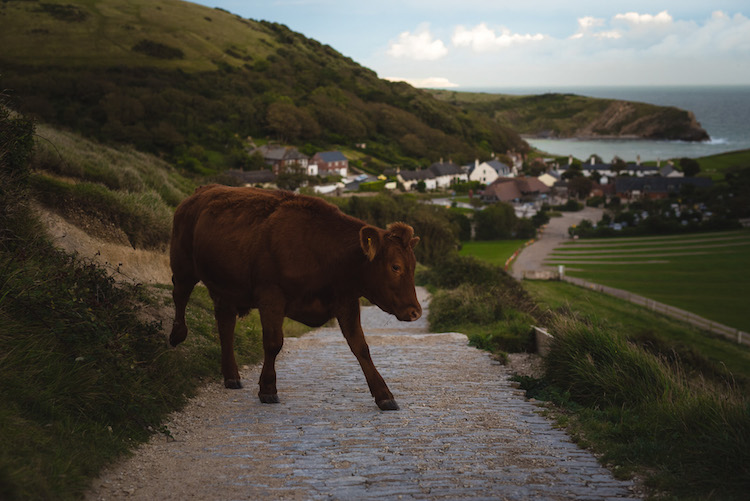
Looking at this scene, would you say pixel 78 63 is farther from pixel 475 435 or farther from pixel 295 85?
pixel 475 435

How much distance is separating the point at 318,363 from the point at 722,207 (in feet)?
315

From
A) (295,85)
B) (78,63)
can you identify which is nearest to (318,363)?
(78,63)

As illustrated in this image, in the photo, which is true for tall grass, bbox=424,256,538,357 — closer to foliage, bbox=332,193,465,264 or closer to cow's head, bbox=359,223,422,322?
cow's head, bbox=359,223,422,322

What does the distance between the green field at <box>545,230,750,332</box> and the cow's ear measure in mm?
39747

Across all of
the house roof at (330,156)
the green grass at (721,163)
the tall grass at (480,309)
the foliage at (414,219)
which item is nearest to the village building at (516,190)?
the house roof at (330,156)

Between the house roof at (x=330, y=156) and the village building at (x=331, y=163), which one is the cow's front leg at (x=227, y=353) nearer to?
the village building at (x=331, y=163)

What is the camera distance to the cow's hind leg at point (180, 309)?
816 cm

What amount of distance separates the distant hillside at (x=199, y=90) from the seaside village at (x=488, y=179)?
25.1 ft

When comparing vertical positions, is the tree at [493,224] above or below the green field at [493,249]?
above

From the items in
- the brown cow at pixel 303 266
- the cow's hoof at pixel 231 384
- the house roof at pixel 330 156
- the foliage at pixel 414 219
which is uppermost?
the house roof at pixel 330 156

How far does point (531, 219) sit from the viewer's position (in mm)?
89562

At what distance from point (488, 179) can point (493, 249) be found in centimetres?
6780

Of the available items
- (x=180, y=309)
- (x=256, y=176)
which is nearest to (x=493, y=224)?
(x=256, y=176)

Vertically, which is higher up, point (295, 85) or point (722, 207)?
point (295, 85)
